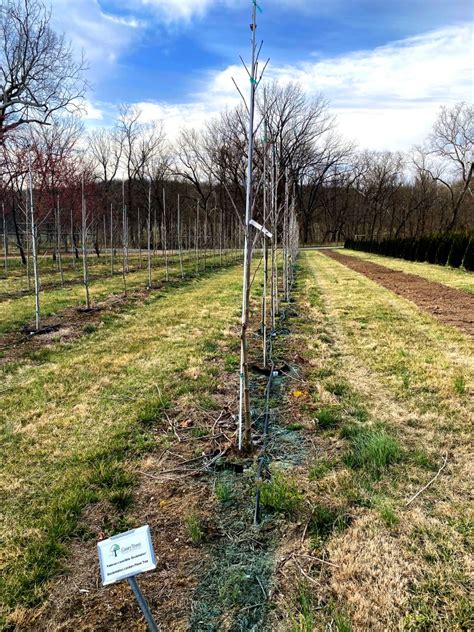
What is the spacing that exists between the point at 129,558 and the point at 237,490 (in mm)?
1247

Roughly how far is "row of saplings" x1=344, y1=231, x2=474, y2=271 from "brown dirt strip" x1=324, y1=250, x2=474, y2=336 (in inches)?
162

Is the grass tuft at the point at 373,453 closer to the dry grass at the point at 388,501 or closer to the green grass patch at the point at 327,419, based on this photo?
the dry grass at the point at 388,501

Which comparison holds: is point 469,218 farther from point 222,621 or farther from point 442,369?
point 222,621

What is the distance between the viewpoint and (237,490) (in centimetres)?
240

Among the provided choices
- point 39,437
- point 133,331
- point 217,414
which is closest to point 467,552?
point 217,414

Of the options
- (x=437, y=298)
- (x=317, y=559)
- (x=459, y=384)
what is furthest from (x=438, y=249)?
(x=317, y=559)

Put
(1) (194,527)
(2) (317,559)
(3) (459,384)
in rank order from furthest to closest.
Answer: (3) (459,384)
(1) (194,527)
(2) (317,559)

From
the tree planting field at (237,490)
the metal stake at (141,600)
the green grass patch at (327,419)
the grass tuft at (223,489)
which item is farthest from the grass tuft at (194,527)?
the green grass patch at (327,419)

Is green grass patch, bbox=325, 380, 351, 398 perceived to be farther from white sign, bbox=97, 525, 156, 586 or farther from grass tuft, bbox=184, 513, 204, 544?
white sign, bbox=97, 525, 156, 586

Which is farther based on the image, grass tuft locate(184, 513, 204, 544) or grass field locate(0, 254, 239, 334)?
grass field locate(0, 254, 239, 334)

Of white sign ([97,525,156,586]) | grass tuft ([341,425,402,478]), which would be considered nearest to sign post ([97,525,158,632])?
white sign ([97,525,156,586])

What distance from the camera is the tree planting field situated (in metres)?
1.65

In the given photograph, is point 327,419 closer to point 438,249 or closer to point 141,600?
point 141,600

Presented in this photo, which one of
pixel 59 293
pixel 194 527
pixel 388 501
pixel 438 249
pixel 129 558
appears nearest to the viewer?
pixel 129 558
